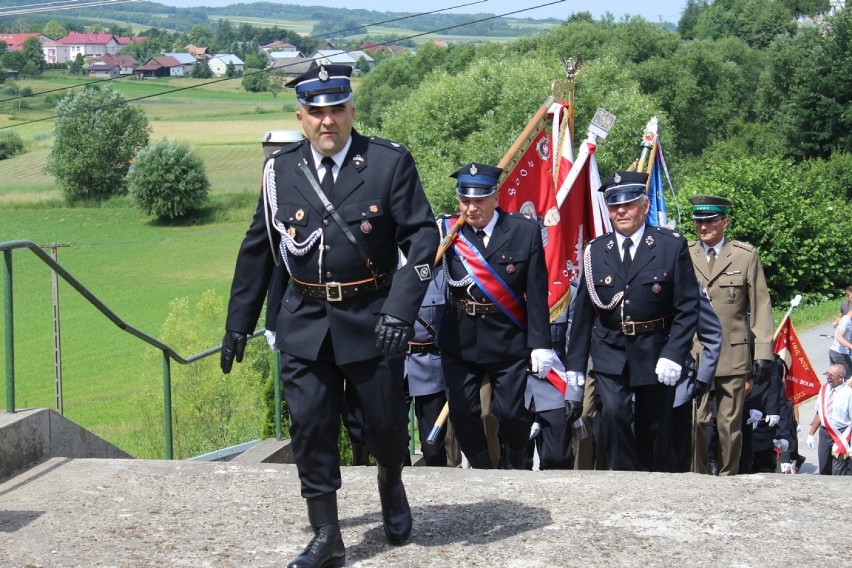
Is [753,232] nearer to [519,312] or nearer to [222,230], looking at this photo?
[519,312]

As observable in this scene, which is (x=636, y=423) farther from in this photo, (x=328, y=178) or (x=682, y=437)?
(x=328, y=178)

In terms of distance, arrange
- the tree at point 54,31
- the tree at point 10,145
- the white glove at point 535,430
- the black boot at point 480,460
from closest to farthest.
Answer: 1. the black boot at point 480,460
2. the white glove at point 535,430
3. the tree at point 10,145
4. the tree at point 54,31

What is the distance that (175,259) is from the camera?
57219 millimetres

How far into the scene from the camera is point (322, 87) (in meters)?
4.67

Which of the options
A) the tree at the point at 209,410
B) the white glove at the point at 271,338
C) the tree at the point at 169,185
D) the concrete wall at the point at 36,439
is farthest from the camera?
the tree at the point at 169,185

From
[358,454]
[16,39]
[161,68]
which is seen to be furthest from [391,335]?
[16,39]

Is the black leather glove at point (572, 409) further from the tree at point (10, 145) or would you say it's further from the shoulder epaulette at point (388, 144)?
the tree at point (10, 145)

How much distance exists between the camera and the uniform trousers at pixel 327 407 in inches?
186

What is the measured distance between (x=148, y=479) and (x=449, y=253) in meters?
2.14

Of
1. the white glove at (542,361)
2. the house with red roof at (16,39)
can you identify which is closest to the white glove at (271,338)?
the white glove at (542,361)

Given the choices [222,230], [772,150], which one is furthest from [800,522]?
[222,230]

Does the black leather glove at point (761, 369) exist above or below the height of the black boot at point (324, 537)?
below

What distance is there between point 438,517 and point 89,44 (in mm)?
129331

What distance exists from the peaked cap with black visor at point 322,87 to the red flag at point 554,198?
401cm
